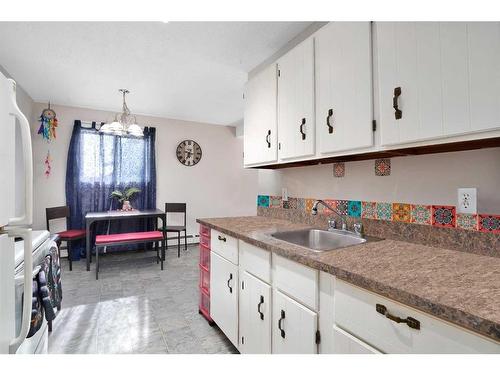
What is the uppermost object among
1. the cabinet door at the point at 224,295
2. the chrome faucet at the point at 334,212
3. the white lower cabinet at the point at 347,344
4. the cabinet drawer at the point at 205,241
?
the chrome faucet at the point at 334,212

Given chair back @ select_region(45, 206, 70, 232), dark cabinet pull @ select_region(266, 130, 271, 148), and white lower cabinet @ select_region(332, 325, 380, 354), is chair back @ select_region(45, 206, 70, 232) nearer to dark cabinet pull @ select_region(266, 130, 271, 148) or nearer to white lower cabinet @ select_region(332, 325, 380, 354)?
dark cabinet pull @ select_region(266, 130, 271, 148)

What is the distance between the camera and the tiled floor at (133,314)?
1.88 metres

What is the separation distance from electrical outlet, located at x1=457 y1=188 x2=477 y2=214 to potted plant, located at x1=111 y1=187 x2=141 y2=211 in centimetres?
426

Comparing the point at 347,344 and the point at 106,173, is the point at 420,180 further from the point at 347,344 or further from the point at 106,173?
the point at 106,173

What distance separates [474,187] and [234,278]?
141 centimetres

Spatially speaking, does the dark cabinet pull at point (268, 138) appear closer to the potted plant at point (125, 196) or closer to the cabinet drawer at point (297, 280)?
the cabinet drawer at point (297, 280)

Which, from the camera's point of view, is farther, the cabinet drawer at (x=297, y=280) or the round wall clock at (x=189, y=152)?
the round wall clock at (x=189, y=152)

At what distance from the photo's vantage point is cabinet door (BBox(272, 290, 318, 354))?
1.13m

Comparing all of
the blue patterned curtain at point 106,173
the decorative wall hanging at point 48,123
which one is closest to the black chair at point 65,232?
the blue patterned curtain at point 106,173

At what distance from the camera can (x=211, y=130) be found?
17.3ft

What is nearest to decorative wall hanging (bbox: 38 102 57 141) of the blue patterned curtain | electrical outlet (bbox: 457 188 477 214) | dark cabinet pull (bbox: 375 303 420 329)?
the blue patterned curtain

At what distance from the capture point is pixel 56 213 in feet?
12.3

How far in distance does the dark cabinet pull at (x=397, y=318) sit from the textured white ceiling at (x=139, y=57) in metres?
2.03
